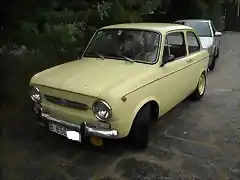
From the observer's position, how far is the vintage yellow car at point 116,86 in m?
3.48

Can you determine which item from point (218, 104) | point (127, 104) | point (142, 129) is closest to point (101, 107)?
point (127, 104)

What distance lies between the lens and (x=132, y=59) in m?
4.38

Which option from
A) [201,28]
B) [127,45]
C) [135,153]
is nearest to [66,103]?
[135,153]

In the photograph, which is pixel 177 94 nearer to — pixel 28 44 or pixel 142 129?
pixel 142 129

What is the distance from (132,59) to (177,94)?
101cm

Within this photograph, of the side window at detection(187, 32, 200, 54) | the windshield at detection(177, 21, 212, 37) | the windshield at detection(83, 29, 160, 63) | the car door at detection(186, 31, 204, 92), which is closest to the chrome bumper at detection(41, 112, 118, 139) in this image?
the windshield at detection(83, 29, 160, 63)

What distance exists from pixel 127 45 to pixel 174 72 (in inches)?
33.2

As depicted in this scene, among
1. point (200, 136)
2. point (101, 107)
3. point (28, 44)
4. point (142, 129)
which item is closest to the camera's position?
point (101, 107)

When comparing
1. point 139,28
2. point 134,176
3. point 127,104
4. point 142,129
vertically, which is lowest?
point 134,176

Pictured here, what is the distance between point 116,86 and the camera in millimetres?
3484

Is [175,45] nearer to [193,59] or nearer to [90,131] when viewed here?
[193,59]

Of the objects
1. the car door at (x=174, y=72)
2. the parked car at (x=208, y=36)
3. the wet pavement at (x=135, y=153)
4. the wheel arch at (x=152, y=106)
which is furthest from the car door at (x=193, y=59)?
the parked car at (x=208, y=36)

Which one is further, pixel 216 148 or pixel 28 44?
pixel 28 44

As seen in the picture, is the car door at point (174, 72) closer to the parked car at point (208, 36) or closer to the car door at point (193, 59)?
the car door at point (193, 59)
